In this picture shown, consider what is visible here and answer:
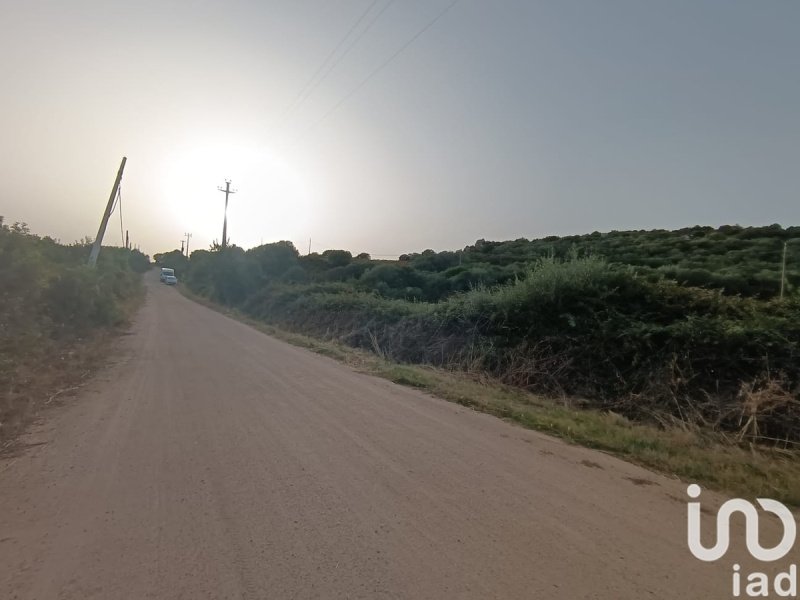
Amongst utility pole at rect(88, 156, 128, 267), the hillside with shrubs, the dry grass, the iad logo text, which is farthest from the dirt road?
utility pole at rect(88, 156, 128, 267)

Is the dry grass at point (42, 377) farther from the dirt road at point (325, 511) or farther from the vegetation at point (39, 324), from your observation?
the dirt road at point (325, 511)

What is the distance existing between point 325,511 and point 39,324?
40.7 ft

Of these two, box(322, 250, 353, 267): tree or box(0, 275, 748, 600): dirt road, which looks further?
box(322, 250, 353, 267): tree

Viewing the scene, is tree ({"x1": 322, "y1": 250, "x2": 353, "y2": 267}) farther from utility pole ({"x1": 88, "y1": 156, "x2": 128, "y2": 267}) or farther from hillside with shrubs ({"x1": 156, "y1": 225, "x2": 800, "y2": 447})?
hillside with shrubs ({"x1": 156, "y1": 225, "x2": 800, "y2": 447})

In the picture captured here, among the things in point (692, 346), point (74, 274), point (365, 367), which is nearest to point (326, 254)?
point (74, 274)

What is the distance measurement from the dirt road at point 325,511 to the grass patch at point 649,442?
465 millimetres

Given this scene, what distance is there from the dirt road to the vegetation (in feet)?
5.74

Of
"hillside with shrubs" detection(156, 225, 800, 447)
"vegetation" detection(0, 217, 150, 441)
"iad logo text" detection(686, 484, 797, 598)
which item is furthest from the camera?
"vegetation" detection(0, 217, 150, 441)

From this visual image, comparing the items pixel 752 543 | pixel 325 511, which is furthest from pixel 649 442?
pixel 325 511

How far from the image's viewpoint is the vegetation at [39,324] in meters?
8.28

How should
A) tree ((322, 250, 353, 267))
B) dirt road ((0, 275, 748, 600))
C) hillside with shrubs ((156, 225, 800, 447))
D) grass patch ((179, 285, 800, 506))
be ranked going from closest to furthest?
1. dirt road ((0, 275, 748, 600))
2. grass patch ((179, 285, 800, 506))
3. hillside with shrubs ((156, 225, 800, 447))
4. tree ((322, 250, 353, 267))

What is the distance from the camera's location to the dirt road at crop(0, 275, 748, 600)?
3133mm

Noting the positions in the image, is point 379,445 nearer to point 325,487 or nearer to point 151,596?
point 325,487

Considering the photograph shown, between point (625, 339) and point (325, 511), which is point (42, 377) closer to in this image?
point (325, 511)
